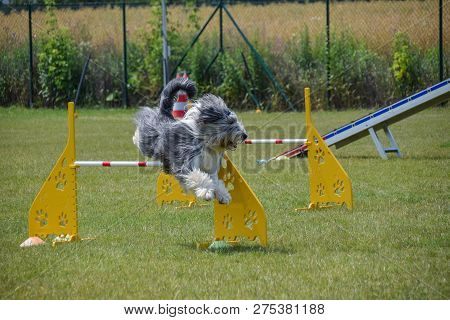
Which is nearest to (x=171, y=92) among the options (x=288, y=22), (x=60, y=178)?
(x=60, y=178)

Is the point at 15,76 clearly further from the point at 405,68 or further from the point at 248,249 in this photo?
the point at 248,249

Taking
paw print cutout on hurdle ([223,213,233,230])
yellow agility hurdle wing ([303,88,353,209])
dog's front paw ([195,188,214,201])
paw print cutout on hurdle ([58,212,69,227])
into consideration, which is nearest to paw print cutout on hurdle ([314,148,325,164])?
yellow agility hurdle wing ([303,88,353,209])

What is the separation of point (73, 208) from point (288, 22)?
16856mm

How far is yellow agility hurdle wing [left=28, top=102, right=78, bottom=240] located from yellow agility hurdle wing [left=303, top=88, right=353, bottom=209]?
2.39 m

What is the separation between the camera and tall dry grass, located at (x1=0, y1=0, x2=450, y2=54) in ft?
67.5

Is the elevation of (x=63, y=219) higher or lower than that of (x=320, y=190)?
lower

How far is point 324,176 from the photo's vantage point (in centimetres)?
796

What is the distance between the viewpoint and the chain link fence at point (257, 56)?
19984 mm

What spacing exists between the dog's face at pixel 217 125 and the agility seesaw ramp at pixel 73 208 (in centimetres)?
18

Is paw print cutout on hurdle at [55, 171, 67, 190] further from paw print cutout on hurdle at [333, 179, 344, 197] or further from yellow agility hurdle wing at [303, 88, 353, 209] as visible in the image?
paw print cutout on hurdle at [333, 179, 344, 197]

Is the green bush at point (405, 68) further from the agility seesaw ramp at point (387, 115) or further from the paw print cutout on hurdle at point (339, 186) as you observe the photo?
the paw print cutout on hurdle at point (339, 186)

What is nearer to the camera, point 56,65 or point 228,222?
point 228,222

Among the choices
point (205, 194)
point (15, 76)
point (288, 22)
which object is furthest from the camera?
point (288, 22)

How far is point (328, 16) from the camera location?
66.4 feet
